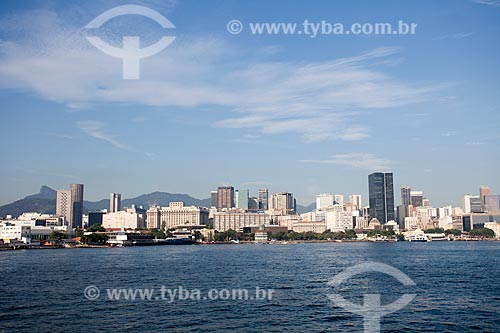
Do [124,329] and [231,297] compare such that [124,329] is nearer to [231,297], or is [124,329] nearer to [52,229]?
[231,297]

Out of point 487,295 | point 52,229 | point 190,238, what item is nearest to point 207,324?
point 487,295

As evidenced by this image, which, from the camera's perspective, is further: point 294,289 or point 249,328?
point 294,289

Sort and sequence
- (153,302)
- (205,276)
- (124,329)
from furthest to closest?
(205,276), (153,302), (124,329)

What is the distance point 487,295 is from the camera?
30.2 metres

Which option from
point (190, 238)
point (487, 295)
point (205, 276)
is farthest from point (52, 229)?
point (487, 295)

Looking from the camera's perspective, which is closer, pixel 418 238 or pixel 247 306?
pixel 247 306

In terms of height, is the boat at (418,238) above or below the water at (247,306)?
below

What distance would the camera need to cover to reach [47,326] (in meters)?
21.7

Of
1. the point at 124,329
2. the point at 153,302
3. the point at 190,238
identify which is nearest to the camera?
the point at 124,329

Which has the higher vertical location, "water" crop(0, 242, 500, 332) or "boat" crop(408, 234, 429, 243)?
"water" crop(0, 242, 500, 332)

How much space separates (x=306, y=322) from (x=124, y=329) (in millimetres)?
7417

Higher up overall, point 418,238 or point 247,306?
point 247,306

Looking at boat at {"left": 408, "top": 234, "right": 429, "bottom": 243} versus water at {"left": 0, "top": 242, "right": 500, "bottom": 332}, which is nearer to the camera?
water at {"left": 0, "top": 242, "right": 500, "bottom": 332}

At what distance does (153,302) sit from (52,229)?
396 ft
